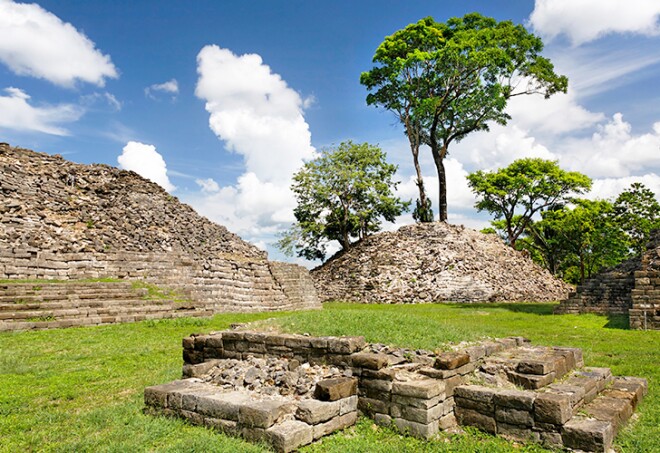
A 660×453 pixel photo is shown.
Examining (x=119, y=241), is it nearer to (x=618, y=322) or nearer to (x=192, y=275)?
(x=192, y=275)

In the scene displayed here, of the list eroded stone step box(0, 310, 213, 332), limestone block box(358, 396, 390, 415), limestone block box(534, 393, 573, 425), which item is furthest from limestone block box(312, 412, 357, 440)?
eroded stone step box(0, 310, 213, 332)

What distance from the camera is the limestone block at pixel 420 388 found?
4.93m

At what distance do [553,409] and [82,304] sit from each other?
495 inches

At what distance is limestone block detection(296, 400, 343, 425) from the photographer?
4777 mm

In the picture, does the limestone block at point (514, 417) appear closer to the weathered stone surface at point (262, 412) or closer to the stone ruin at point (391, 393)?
the stone ruin at point (391, 393)

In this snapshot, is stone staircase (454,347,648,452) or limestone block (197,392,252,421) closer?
stone staircase (454,347,648,452)

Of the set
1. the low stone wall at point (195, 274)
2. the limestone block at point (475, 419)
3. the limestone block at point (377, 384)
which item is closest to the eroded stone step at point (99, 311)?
the low stone wall at point (195, 274)

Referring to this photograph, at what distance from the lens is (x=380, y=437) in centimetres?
498

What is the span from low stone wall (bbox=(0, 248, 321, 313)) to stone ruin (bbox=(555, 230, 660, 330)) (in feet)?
39.5

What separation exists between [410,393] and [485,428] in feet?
3.11

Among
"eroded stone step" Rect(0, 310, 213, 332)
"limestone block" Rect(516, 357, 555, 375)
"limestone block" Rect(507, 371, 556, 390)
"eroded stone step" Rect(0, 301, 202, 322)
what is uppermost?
"eroded stone step" Rect(0, 301, 202, 322)

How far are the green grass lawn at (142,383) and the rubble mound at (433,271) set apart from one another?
46.2 feet

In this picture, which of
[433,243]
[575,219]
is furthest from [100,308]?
[575,219]

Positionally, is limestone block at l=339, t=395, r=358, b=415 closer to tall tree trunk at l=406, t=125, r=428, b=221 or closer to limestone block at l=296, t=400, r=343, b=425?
limestone block at l=296, t=400, r=343, b=425
